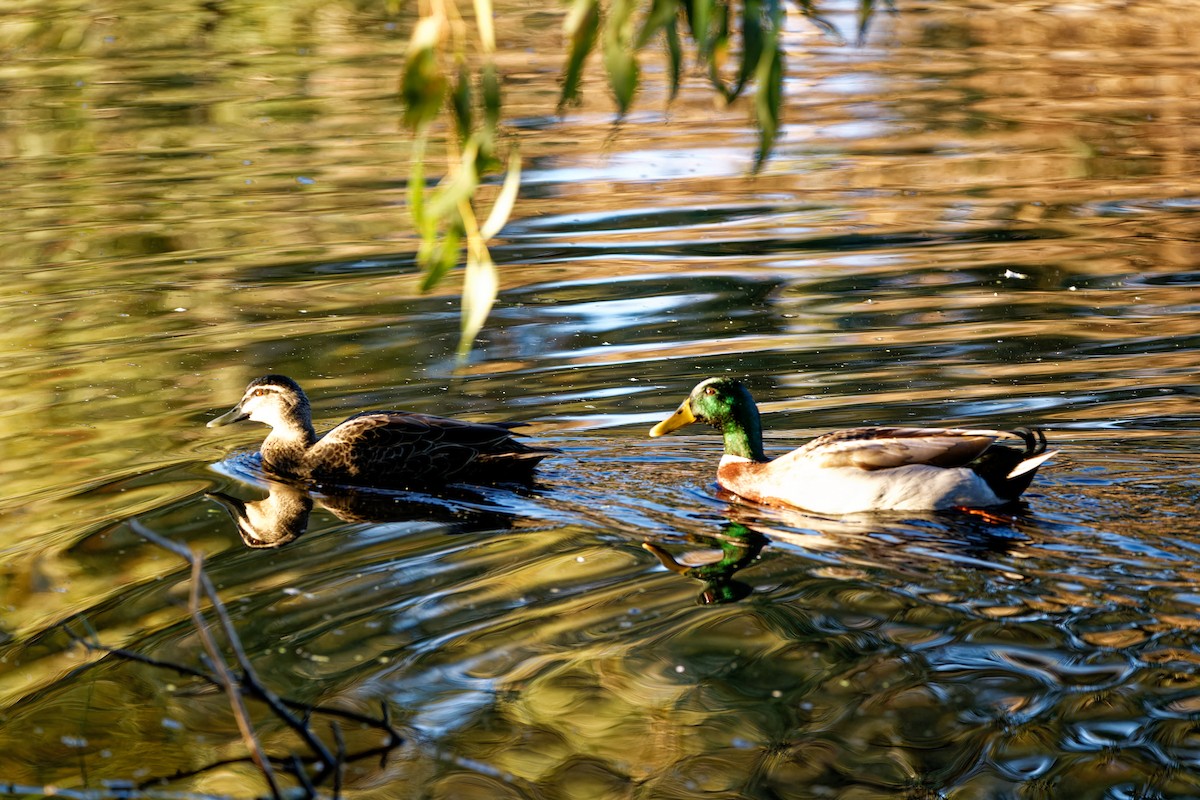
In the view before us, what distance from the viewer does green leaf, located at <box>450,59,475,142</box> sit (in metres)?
3.56

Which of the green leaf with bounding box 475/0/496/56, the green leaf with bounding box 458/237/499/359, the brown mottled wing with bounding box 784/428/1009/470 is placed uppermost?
the green leaf with bounding box 475/0/496/56

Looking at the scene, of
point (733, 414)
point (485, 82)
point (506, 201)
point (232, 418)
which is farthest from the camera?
point (232, 418)

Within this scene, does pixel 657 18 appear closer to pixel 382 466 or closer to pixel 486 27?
pixel 486 27

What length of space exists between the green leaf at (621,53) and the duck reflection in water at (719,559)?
3.50m

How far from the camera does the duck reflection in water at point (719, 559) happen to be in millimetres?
6770

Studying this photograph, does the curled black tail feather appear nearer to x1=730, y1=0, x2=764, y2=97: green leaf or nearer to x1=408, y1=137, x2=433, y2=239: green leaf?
x1=730, y1=0, x2=764, y2=97: green leaf

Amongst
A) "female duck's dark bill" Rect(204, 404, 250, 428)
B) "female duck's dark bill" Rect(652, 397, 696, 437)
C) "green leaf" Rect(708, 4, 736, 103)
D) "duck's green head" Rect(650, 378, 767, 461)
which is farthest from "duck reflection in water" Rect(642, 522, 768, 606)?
"green leaf" Rect(708, 4, 736, 103)

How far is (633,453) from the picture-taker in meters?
8.60

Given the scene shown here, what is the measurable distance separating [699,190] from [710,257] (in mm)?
2742

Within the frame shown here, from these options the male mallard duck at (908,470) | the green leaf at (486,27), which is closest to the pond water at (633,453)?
the male mallard duck at (908,470)

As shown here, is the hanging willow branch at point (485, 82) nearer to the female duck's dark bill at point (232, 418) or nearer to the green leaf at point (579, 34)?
the green leaf at point (579, 34)

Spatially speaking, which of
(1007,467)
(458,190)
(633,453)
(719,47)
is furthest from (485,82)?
(633,453)

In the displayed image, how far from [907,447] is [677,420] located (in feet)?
4.78

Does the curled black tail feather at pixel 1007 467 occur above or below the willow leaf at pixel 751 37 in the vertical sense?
below
